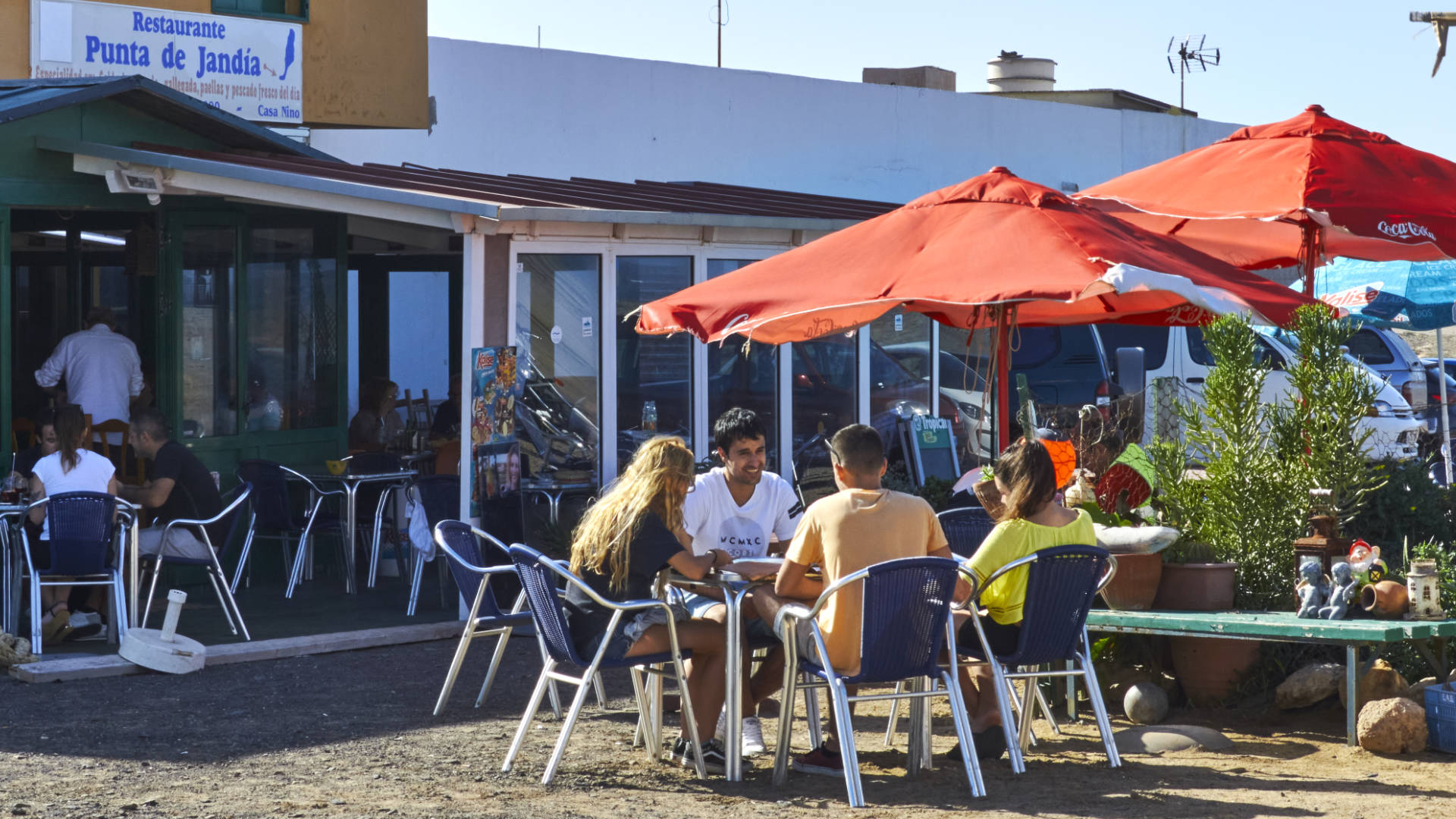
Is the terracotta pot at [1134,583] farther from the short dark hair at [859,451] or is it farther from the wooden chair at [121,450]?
the wooden chair at [121,450]

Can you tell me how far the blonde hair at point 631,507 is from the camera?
5520 mm

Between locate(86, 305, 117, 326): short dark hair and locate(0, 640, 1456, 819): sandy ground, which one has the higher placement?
locate(86, 305, 117, 326): short dark hair

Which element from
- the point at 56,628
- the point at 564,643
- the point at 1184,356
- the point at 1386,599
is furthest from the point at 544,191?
the point at 1184,356

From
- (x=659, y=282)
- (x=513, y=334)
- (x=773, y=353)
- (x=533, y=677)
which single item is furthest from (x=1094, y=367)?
(x=533, y=677)

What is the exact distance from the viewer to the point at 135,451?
926 centimetres

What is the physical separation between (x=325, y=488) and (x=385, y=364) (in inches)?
153

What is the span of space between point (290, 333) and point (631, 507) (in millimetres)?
6271

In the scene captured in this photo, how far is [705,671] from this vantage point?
19.2 ft

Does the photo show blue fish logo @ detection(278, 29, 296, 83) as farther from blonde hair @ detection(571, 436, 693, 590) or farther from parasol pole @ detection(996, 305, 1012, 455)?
blonde hair @ detection(571, 436, 693, 590)

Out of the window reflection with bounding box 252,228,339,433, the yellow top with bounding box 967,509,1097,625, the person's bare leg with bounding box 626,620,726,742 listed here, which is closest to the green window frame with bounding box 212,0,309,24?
the window reflection with bounding box 252,228,339,433

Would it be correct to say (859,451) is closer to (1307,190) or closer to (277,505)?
(1307,190)

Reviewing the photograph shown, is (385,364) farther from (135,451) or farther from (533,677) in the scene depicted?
(533,677)

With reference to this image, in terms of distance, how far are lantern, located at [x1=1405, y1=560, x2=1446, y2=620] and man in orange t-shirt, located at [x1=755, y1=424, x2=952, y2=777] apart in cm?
192

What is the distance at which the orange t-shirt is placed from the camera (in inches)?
210
